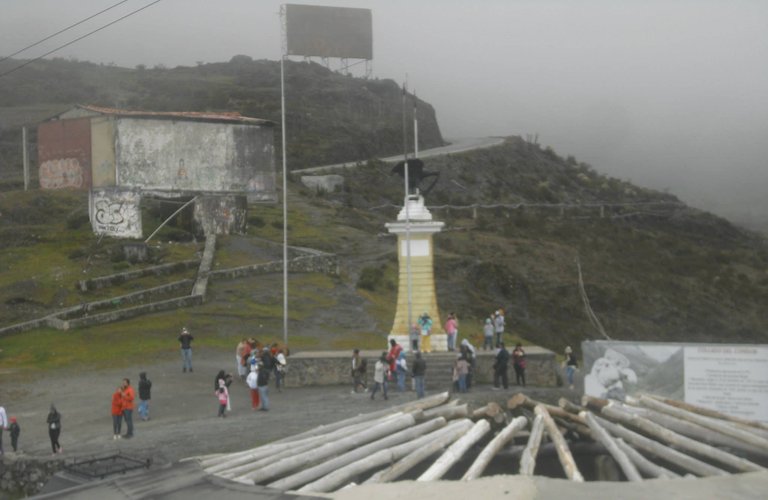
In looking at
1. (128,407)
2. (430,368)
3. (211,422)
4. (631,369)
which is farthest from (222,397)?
(631,369)

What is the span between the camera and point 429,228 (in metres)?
24.8

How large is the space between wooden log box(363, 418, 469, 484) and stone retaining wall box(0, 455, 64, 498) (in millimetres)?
7399

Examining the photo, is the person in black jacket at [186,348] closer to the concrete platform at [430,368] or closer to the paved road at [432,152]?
the concrete platform at [430,368]

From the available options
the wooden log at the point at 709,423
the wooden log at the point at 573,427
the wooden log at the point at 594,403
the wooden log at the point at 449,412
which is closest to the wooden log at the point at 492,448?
the wooden log at the point at 573,427

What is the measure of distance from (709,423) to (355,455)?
4316 mm

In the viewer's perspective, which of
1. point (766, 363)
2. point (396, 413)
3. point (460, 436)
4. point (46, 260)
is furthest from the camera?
point (46, 260)

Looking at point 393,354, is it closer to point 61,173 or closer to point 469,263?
point 61,173

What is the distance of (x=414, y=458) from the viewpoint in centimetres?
1138

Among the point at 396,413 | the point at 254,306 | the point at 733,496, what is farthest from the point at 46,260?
the point at 733,496

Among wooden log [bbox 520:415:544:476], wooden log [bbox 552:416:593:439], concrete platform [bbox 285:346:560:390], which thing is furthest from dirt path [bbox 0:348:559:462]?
wooden log [bbox 520:415:544:476]

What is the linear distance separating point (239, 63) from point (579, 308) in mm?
84919

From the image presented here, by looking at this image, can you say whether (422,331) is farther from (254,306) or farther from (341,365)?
(254,306)

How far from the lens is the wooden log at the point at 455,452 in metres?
10.9

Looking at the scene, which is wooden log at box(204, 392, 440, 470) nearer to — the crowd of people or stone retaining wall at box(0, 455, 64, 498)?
stone retaining wall at box(0, 455, 64, 498)
